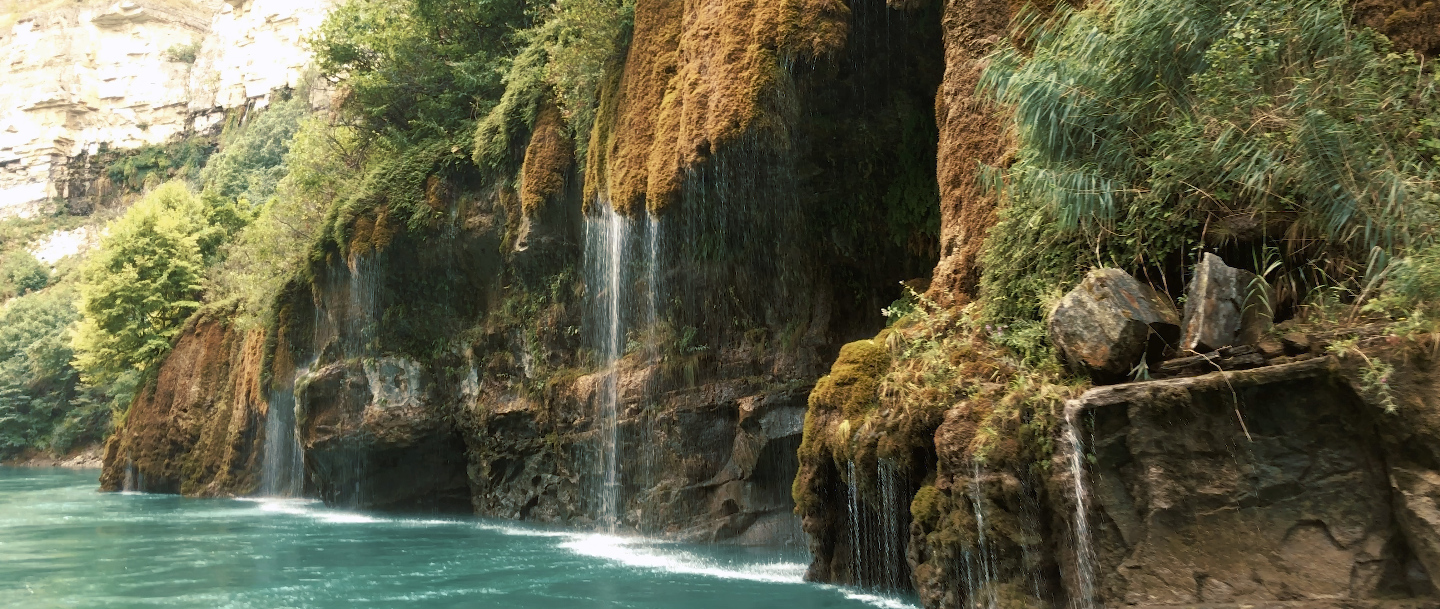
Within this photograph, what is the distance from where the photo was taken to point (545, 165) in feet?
54.7

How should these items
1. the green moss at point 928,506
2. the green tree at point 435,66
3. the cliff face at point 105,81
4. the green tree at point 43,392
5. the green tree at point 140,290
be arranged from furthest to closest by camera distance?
the cliff face at point 105,81 → the green tree at point 43,392 → the green tree at point 140,290 → the green tree at point 435,66 → the green moss at point 928,506

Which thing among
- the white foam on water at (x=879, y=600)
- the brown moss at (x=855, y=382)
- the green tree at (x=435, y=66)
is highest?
the green tree at (x=435, y=66)

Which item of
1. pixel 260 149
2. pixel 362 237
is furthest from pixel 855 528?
pixel 260 149

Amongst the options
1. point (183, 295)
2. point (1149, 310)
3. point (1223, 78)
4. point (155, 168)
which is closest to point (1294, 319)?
point (1149, 310)

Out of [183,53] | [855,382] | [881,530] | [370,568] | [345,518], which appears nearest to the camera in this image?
[881,530]

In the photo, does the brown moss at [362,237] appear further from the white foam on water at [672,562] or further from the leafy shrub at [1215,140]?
the leafy shrub at [1215,140]

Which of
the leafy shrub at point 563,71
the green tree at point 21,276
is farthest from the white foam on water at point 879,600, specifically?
the green tree at point 21,276

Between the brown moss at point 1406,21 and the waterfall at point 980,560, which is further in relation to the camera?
the waterfall at point 980,560

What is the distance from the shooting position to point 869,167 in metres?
13.5

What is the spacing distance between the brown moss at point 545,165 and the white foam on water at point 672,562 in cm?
577

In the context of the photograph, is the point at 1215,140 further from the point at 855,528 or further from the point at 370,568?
the point at 370,568

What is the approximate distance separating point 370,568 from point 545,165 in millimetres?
7150

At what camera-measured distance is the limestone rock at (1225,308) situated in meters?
6.49

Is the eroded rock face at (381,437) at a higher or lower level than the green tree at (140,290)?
lower
